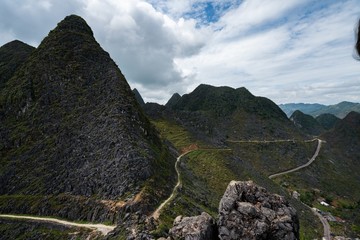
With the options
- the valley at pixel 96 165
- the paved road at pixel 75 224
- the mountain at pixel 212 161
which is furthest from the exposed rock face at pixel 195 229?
the paved road at pixel 75 224

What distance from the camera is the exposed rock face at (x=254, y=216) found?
31734mm

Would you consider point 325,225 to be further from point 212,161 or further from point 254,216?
point 254,216

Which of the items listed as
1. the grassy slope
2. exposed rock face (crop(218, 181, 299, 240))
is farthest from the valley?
exposed rock face (crop(218, 181, 299, 240))

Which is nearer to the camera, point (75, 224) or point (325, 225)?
point (75, 224)

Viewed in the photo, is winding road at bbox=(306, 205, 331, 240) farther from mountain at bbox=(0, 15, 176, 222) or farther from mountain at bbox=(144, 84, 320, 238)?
mountain at bbox=(0, 15, 176, 222)

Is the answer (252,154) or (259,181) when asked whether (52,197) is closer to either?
(259,181)

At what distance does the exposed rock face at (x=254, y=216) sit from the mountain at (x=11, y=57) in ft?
398

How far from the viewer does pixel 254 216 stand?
32969 millimetres

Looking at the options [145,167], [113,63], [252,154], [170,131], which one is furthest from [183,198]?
[252,154]

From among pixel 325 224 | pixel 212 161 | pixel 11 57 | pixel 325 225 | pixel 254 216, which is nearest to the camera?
pixel 254 216

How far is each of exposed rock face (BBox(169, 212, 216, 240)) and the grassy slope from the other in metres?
10.6

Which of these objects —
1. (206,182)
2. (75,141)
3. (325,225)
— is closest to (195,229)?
(75,141)

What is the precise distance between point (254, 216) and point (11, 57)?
154636 mm

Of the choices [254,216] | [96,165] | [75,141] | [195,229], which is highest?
[75,141]
